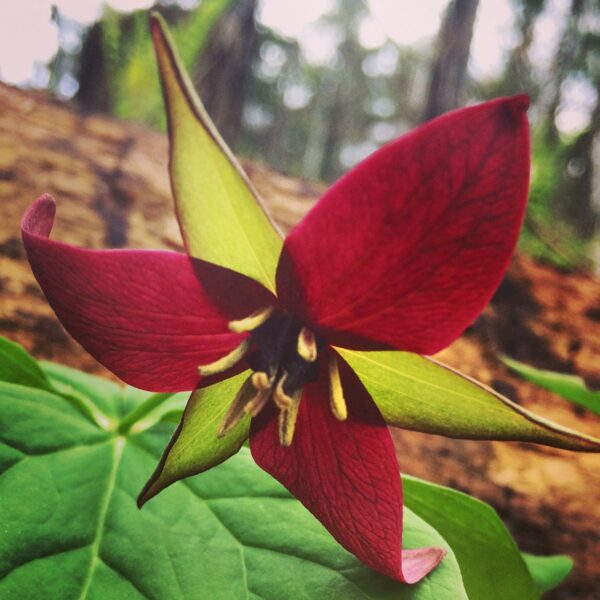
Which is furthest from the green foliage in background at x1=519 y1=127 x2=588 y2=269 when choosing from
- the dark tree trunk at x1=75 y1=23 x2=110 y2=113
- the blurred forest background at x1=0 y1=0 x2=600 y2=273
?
the dark tree trunk at x1=75 y1=23 x2=110 y2=113

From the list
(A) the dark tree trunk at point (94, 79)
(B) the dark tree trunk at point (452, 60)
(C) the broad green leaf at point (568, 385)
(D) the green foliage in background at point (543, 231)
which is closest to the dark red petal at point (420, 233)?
(C) the broad green leaf at point (568, 385)

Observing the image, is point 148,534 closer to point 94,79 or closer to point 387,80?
point 94,79

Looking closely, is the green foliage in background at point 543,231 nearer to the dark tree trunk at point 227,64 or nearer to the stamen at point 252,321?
the stamen at point 252,321

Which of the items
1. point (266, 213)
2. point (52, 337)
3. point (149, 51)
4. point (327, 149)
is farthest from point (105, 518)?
point (327, 149)

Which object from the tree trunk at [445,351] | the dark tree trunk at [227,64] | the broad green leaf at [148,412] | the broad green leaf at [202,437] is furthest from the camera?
the dark tree trunk at [227,64]

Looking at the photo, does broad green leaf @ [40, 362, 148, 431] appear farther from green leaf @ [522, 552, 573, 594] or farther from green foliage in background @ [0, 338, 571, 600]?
green leaf @ [522, 552, 573, 594]

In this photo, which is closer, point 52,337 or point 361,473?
point 361,473

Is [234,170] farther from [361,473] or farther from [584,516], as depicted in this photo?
[584,516]
